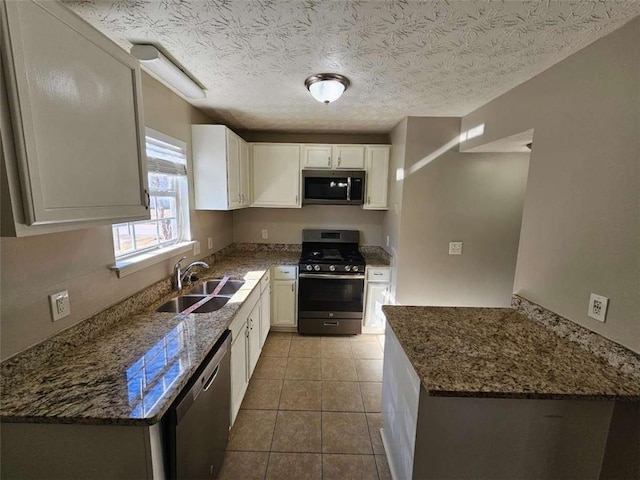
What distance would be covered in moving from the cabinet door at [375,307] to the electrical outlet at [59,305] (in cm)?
257

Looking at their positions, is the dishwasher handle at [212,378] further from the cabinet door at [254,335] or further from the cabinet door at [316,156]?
the cabinet door at [316,156]

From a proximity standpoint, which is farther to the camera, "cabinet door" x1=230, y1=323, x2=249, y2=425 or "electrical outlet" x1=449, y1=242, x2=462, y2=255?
"electrical outlet" x1=449, y1=242, x2=462, y2=255

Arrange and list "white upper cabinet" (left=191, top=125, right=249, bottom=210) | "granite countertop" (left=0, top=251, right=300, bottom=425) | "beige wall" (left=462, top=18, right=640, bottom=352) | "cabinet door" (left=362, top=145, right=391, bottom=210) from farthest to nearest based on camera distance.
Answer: "cabinet door" (left=362, top=145, right=391, bottom=210), "white upper cabinet" (left=191, top=125, right=249, bottom=210), "beige wall" (left=462, top=18, right=640, bottom=352), "granite countertop" (left=0, top=251, right=300, bottom=425)

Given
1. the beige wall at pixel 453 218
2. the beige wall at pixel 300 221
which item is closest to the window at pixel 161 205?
the beige wall at pixel 300 221

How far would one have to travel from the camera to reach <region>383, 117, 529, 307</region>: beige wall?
2660 mm

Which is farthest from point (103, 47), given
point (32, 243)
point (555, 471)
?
point (555, 471)

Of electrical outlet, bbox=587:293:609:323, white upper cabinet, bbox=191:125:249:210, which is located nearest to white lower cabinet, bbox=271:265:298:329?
white upper cabinet, bbox=191:125:249:210

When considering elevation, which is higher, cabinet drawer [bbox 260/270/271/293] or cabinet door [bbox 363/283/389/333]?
cabinet drawer [bbox 260/270/271/293]

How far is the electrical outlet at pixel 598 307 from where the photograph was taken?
3.96 ft

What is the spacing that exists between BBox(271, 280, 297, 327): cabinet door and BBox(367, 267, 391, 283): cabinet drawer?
0.88m

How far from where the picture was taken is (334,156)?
3.22m

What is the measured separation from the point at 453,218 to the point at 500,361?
1.80 metres

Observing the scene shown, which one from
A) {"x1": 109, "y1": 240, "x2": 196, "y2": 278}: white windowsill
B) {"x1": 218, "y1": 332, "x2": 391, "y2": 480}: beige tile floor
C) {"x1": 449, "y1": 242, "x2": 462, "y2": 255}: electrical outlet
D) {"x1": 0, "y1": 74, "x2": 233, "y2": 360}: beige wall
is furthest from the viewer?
{"x1": 449, "y1": 242, "x2": 462, "y2": 255}: electrical outlet

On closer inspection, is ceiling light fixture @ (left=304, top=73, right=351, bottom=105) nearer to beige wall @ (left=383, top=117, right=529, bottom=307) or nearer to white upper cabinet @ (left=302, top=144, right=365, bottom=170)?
beige wall @ (left=383, top=117, right=529, bottom=307)
